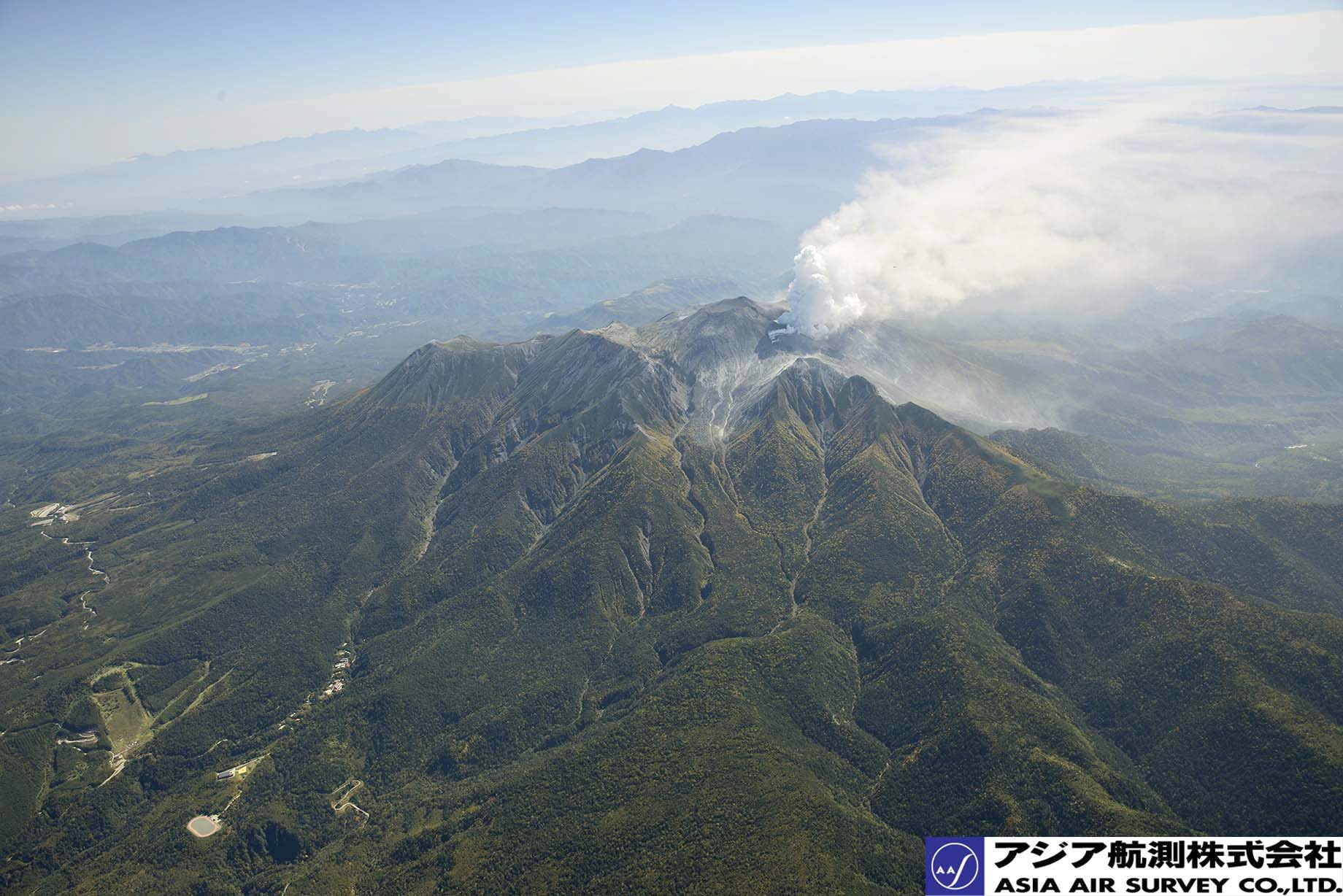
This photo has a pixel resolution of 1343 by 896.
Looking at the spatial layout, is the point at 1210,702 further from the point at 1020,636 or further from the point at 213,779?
the point at 213,779

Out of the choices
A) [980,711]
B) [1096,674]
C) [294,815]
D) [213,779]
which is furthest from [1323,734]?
[213,779]

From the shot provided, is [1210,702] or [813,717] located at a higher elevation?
[1210,702]

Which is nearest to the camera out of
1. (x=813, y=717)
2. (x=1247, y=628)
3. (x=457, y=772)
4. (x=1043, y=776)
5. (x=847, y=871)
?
(x=847, y=871)

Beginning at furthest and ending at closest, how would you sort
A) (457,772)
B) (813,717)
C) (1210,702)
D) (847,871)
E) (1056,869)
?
(457,772)
(813,717)
(1210,702)
(847,871)
(1056,869)

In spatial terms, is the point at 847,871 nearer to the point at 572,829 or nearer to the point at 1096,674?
the point at 572,829

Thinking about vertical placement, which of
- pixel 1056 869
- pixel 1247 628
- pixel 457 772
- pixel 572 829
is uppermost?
pixel 1056 869

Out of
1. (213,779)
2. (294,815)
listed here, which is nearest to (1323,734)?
(294,815)

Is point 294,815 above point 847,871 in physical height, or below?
below

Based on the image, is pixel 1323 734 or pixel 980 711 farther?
pixel 980 711

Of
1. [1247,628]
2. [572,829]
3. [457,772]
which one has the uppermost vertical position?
[1247,628]
